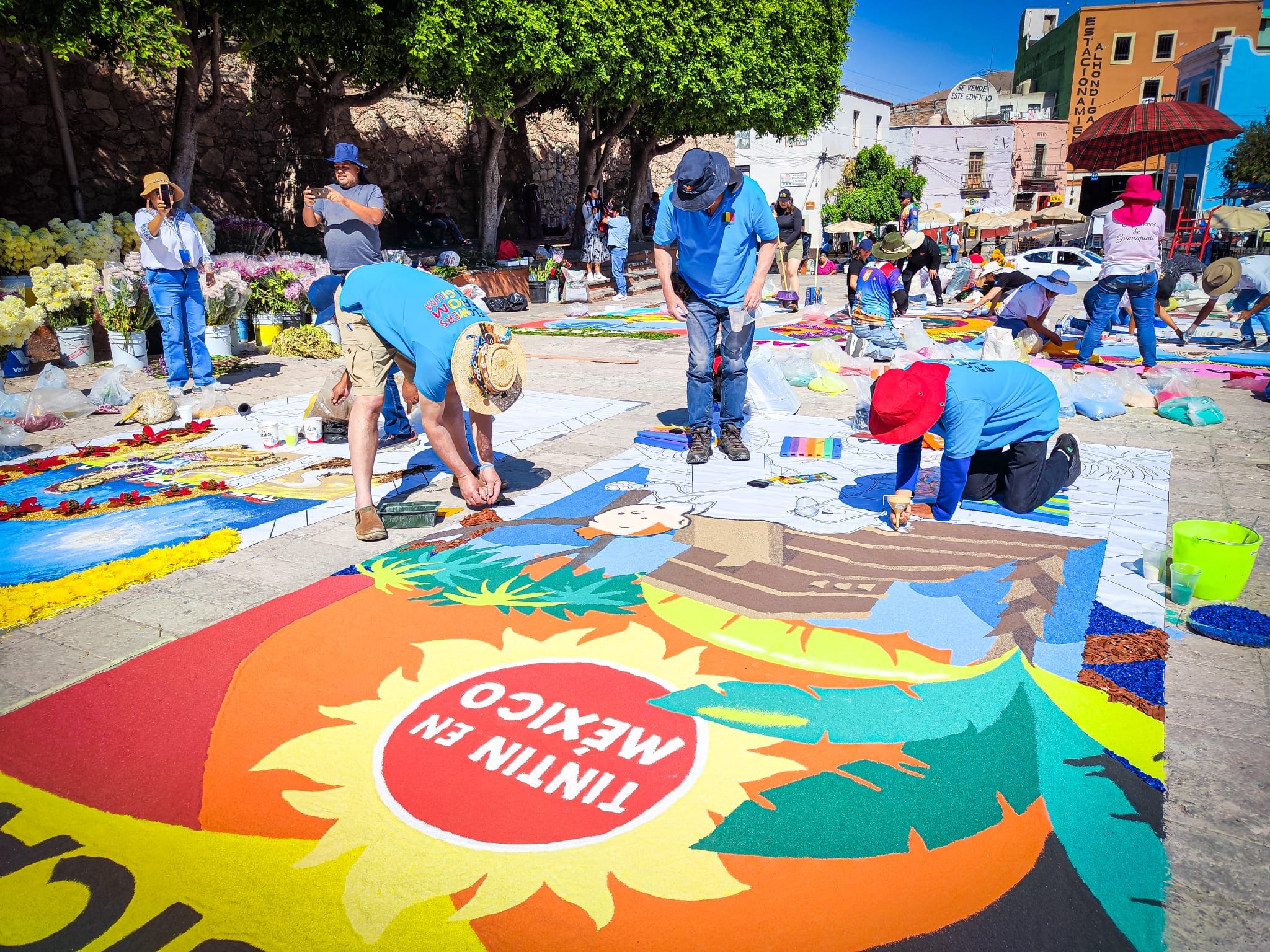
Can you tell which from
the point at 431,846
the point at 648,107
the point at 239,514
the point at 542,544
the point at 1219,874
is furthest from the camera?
the point at 648,107

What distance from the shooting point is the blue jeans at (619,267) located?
14648 millimetres

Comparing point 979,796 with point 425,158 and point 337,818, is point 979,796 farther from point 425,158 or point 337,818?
point 425,158

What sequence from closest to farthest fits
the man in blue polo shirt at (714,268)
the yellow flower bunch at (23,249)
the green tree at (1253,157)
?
1. the man in blue polo shirt at (714,268)
2. the yellow flower bunch at (23,249)
3. the green tree at (1253,157)

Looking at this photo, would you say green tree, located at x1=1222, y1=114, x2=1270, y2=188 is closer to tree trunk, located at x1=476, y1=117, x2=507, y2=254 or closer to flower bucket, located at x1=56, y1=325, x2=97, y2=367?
tree trunk, located at x1=476, y1=117, x2=507, y2=254

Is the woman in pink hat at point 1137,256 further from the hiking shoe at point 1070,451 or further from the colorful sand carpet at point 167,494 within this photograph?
the colorful sand carpet at point 167,494

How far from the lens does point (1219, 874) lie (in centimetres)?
183

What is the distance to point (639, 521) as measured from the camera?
401cm

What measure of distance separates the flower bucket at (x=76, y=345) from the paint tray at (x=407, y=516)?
5.81m

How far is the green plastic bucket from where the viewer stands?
298 cm

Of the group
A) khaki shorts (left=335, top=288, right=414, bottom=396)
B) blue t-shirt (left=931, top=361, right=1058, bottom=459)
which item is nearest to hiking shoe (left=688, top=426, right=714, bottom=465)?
blue t-shirt (left=931, top=361, right=1058, bottom=459)

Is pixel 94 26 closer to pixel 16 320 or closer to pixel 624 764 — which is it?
pixel 16 320

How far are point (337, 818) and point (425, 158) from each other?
19614 mm

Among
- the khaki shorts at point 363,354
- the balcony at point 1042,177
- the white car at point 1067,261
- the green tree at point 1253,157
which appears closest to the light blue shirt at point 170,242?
the khaki shorts at point 363,354

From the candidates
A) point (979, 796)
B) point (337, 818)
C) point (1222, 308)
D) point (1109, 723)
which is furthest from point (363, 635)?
point (1222, 308)
